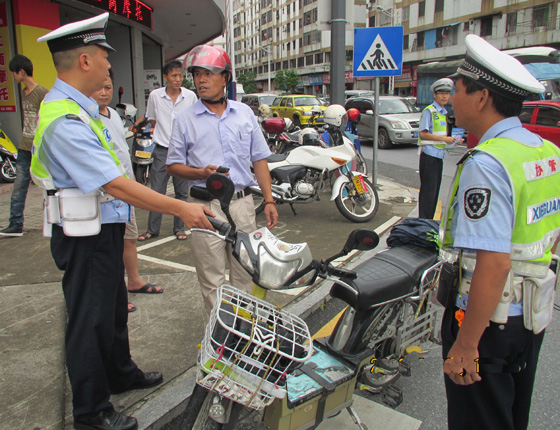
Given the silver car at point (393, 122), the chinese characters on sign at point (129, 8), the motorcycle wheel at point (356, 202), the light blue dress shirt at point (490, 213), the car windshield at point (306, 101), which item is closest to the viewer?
the light blue dress shirt at point (490, 213)

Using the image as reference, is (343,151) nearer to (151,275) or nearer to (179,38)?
(151,275)

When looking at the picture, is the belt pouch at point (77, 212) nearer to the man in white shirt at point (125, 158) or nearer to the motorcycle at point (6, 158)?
the man in white shirt at point (125, 158)

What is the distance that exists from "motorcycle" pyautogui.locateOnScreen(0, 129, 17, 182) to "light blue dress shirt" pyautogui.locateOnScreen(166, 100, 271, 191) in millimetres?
7110

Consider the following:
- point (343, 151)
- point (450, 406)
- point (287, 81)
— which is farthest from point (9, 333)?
point (287, 81)

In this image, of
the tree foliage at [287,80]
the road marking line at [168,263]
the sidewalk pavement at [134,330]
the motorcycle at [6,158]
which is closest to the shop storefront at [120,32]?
the motorcycle at [6,158]

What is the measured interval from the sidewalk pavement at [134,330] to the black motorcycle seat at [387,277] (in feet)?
2.36

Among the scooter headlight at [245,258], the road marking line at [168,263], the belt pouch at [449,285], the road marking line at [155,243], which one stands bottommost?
the road marking line at [168,263]

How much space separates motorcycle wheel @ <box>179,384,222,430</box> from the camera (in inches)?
69.0

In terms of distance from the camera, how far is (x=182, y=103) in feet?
18.1

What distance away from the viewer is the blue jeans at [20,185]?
17.4 ft

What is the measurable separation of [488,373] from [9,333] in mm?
3089

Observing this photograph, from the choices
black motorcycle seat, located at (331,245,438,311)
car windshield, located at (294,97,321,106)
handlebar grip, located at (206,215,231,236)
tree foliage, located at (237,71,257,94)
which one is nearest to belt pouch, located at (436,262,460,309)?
black motorcycle seat, located at (331,245,438,311)

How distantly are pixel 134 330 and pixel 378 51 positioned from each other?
5.87 meters

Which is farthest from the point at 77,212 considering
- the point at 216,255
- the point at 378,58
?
the point at 378,58
